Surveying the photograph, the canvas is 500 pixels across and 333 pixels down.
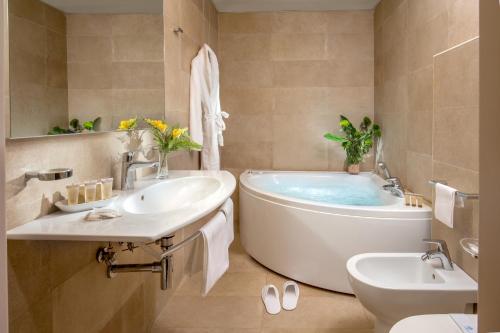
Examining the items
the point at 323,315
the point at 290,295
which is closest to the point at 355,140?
the point at 290,295

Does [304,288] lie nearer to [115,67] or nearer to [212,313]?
[212,313]

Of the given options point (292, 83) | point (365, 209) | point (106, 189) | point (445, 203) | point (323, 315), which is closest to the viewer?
point (106, 189)

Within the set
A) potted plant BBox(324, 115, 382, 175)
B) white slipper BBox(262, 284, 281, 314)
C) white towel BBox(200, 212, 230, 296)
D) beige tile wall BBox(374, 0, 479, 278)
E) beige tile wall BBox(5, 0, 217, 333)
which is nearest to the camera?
beige tile wall BBox(5, 0, 217, 333)

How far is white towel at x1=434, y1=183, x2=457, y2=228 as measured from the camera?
6.31 ft

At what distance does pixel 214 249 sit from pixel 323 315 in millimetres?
1199

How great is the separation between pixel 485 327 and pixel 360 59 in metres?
4.28

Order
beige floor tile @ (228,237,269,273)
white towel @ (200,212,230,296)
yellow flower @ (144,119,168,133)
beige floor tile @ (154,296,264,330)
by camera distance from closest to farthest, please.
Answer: white towel @ (200,212,230,296) < yellow flower @ (144,119,168,133) < beige floor tile @ (154,296,264,330) < beige floor tile @ (228,237,269,273)

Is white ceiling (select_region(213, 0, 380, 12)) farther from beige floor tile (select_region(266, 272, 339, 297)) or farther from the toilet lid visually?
the toilet lid

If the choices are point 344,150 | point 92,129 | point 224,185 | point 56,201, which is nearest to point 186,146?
point 224,185

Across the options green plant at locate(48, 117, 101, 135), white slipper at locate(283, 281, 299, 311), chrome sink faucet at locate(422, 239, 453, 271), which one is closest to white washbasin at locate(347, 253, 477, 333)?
chrome sink faucet at locate(422, 239, 453, 271)

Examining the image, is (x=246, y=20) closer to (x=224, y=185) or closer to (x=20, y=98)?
(x=224, y=185)

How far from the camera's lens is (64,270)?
1.50 meters

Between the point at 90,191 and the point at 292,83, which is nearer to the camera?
the point at 90,191

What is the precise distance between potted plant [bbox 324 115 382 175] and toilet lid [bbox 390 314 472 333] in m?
2.94
